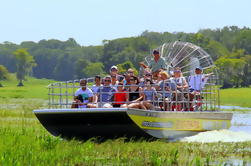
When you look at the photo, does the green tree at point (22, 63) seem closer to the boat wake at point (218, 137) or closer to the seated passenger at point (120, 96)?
the boat wake at point (218, 137)

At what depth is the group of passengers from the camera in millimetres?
18688

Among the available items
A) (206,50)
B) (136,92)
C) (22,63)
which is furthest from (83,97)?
(22,63)

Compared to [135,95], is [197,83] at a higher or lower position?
higher

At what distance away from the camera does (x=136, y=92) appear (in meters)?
18.0

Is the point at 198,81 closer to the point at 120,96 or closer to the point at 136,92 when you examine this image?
the point at 120,96

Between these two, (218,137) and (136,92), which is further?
(218,137)

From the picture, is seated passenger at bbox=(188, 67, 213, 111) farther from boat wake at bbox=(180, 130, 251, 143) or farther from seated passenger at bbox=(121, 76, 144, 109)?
seated passenger at bbox=(121, 76, 144, 109)

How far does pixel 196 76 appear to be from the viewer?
2178 centimetres

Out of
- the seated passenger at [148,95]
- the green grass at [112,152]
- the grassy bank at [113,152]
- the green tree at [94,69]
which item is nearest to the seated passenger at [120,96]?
the seated passenger at [148,95]

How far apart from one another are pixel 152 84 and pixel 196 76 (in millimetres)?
3487

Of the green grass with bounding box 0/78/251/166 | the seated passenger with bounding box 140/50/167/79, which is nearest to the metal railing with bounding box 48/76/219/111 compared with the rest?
the seated passenger with bounding box 140/50/167/79

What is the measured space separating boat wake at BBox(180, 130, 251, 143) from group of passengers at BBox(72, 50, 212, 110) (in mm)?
938

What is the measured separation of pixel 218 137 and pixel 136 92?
4.23 metres

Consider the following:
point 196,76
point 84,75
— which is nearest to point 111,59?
point 84,75
